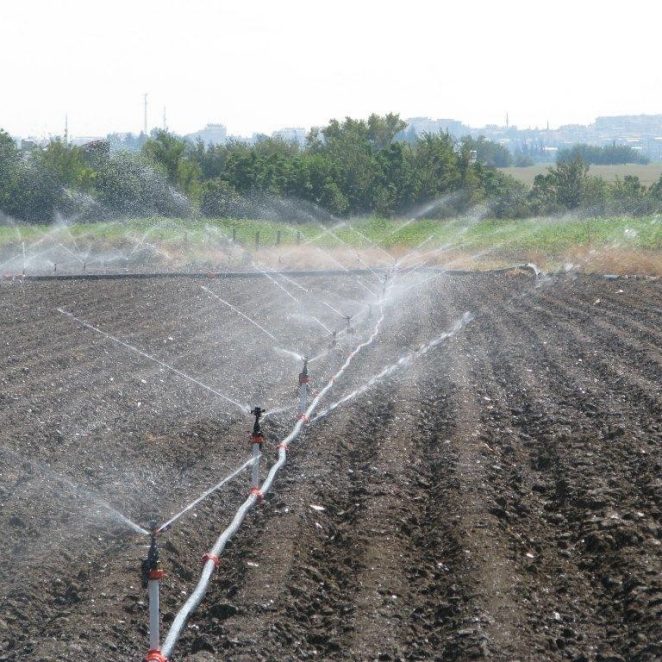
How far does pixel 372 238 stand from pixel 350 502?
41.7 m

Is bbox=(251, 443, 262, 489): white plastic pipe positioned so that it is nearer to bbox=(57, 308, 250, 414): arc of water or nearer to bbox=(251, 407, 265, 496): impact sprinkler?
bbox=(251, 407, 265, 496): impact sprinkler

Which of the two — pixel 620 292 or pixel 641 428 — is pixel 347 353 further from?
pixel 620 292

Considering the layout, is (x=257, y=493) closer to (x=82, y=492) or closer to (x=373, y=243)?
(x=82, y=492)

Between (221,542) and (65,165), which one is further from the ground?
(65,165)

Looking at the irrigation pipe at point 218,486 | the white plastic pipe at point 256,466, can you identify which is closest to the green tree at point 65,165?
the irrigation pipe at point 218,486

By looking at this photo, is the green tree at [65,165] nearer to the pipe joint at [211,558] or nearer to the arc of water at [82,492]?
the arc of water at [82,492]

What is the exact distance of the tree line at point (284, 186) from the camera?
58.0 meters

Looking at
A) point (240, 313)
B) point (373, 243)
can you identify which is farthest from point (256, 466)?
point (373, 243)

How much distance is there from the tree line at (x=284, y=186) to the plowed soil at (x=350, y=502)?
4201 cm

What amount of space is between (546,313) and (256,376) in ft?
32.6

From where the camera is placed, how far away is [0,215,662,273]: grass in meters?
39.8

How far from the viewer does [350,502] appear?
8.74 metres

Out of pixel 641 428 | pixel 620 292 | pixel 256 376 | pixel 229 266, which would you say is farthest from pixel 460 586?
pixel 229 266

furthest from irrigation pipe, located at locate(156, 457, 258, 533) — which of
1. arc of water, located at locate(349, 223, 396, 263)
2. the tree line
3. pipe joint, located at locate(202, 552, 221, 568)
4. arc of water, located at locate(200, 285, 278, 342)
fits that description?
the tree line
